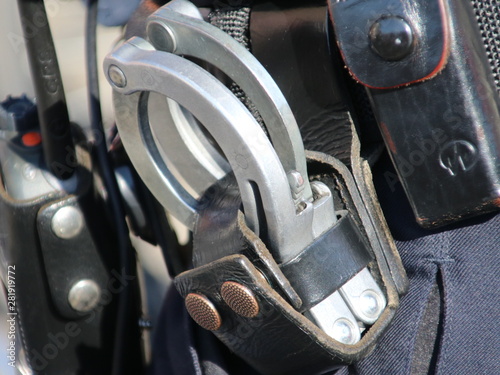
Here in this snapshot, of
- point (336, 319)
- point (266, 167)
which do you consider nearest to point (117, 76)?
point (266, 167)

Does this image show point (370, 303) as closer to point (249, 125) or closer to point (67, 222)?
point (249, 125)

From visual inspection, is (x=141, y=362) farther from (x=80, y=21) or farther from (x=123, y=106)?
(x=80, y=21)

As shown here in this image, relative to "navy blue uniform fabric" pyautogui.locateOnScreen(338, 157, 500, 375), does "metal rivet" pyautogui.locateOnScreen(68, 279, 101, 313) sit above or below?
below

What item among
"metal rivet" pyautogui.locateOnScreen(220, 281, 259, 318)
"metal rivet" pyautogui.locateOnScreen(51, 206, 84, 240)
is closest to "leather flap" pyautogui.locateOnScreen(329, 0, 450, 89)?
"metal rivet" pyautogui.locateOnScreen(220, 281, 259, 318)

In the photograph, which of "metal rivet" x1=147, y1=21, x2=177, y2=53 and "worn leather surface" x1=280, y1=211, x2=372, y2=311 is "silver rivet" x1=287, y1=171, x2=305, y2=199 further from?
"metal rivet" x1=147, y1=21, x2=177, y2=53

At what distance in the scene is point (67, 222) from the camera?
75cm

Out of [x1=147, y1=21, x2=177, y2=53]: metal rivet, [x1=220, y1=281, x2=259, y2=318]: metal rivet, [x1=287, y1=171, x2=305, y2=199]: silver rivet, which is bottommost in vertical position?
[x1=220, y1=281, x2=259, y2=318]: metal rivet

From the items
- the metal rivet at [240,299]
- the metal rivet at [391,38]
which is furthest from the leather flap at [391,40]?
the metal rivet at [240,299]

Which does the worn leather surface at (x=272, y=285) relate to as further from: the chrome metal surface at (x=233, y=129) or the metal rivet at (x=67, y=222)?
the metal rivet at (x=67, y=222)

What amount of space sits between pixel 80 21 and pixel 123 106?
127cm

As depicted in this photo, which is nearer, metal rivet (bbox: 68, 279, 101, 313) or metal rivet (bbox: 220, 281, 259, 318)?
metal rivet (bbox: 220, 281, 259, 318)

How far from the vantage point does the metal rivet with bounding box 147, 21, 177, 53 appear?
54 centimetres

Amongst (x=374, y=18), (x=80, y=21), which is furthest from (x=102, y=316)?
(x=80, y=21)

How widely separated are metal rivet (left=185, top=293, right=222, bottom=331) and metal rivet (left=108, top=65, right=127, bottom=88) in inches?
8.4
